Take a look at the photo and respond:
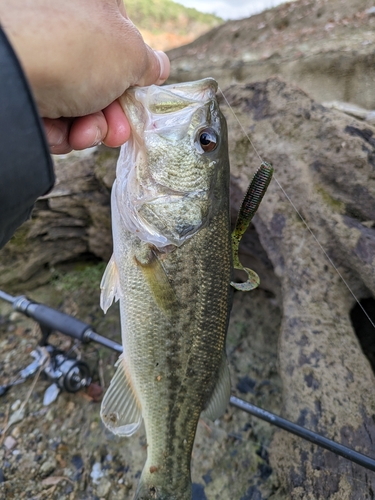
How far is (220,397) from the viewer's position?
1805mm

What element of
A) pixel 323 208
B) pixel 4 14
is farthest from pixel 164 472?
pixel 4 14

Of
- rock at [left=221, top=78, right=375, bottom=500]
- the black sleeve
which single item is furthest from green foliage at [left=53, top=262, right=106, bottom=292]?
the black sleeve

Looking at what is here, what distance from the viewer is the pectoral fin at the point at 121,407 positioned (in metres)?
1.81

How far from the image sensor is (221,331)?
1.73 m

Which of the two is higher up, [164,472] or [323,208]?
[323,208]

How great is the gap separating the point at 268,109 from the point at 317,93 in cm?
334

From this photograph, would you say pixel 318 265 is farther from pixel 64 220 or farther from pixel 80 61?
pixel 64 220

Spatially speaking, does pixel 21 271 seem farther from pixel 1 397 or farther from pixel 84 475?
pixel 84 475

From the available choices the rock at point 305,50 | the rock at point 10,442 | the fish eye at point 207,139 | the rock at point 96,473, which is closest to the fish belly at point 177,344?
the fish eye at point 207,139

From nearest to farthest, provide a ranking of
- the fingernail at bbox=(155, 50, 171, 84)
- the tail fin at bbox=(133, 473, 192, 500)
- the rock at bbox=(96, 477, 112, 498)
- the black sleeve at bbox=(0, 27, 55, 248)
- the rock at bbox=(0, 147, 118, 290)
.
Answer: the black sleeve at bbox=(0, 27, 55, 248), the fingernail at bbox=(155, 50, 171, 84), the tail fin at bbox=(133, 473, 192, 500), the rock at bbox=(96, 477, 112, 498), the rock at bbox=(0, 147, 118, 290)

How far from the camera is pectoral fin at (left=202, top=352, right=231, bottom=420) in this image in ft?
5.91

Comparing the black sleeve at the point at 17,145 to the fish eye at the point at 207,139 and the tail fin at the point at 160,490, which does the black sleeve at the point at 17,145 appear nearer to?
the fish eye at the point at 207,139

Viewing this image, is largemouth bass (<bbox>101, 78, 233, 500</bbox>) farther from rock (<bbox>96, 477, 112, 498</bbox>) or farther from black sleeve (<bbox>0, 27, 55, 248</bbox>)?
rock (<bbox>96, 477, 112, 498</bbox>)

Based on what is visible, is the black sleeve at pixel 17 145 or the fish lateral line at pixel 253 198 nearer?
the black sleeve at pixel 17 145
